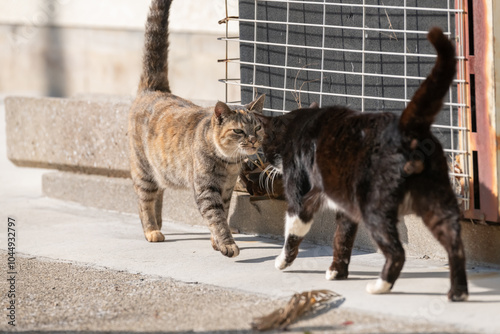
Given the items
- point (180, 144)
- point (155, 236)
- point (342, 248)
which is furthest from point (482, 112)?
point (155, 236)

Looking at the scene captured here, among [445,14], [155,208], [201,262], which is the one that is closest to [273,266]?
[201,262]

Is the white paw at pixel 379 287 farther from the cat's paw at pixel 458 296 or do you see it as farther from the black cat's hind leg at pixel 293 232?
the black cat's hind leg at pixel 293 232

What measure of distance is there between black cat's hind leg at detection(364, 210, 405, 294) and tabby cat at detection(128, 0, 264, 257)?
4.33 ft

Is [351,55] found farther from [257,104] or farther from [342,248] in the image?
[342,248]

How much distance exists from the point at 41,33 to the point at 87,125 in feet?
22.9

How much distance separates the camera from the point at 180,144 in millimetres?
5258

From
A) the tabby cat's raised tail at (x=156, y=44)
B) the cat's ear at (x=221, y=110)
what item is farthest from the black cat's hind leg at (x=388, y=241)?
the tabby cat's raised tail at (x=156, y=44)

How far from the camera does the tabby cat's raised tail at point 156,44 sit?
571 centimetres

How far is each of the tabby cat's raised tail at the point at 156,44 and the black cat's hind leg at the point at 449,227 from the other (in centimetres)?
280

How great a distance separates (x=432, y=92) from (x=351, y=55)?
1.52 metres

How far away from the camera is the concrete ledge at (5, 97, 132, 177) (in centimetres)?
641

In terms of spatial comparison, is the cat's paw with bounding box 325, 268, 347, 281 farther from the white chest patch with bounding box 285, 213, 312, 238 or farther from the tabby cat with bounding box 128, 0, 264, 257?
the tabby cat with bounding box 128, 0, 264, 257

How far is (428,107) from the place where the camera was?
3496 millimetres

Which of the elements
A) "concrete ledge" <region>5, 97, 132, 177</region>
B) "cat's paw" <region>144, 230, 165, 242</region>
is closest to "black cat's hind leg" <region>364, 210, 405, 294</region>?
"cat's paw" <region>144, 230, 165, 242</region>
